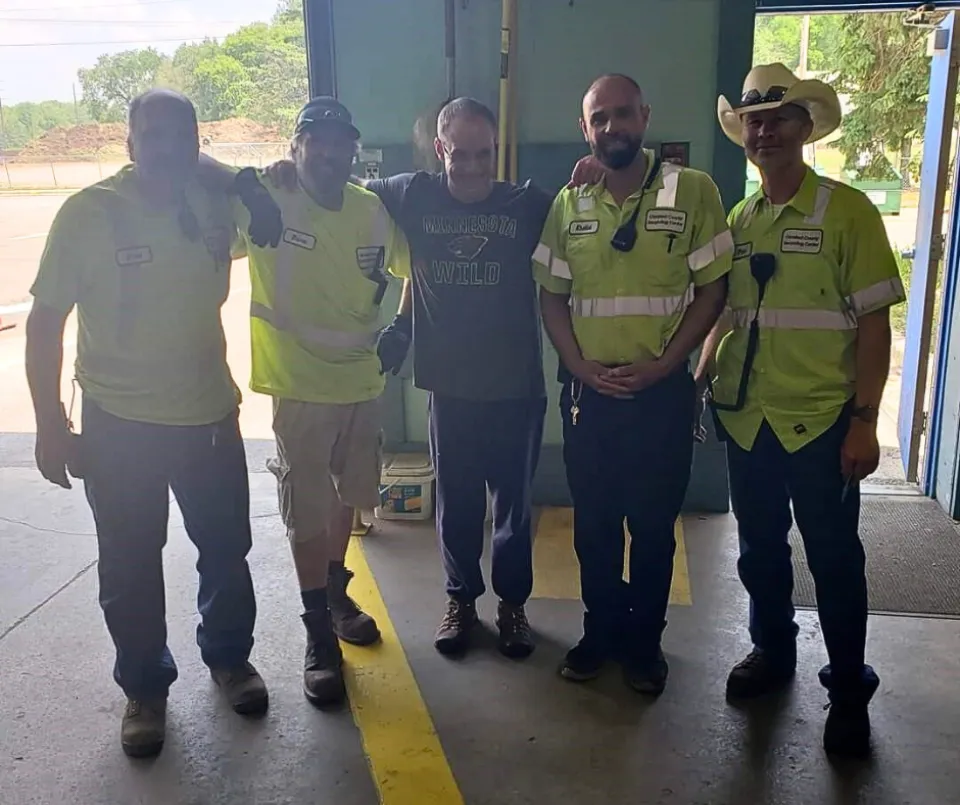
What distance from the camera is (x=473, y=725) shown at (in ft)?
8.04

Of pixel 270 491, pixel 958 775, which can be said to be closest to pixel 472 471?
pixel 958 775

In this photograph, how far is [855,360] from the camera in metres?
2.20

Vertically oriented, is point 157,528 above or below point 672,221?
below

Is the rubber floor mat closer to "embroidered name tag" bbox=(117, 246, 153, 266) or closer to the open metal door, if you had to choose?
the open metal door

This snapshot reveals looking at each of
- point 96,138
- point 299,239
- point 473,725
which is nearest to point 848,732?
point 473,725

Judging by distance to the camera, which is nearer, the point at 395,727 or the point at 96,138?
the point at 395,727

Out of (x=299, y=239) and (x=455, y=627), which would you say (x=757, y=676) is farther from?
(x=299, y=239)

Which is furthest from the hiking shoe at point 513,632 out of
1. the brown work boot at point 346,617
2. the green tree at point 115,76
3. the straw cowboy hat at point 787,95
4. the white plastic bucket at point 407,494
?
the green tree at point 115,76

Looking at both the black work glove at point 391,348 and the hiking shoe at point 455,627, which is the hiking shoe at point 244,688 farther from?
the black work glove at point 391,348

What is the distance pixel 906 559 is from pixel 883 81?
15.3ft

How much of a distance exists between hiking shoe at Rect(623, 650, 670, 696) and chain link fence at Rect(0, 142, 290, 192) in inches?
79.7

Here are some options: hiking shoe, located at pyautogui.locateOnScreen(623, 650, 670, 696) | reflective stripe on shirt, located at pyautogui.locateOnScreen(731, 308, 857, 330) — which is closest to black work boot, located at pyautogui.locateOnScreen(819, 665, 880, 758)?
hiking shoe, located at pyautogui.locateOnScreen(623, 650, 670, 696)

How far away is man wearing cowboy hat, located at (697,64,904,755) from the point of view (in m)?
2.15

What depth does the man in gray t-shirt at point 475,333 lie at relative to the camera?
8.39 feet
